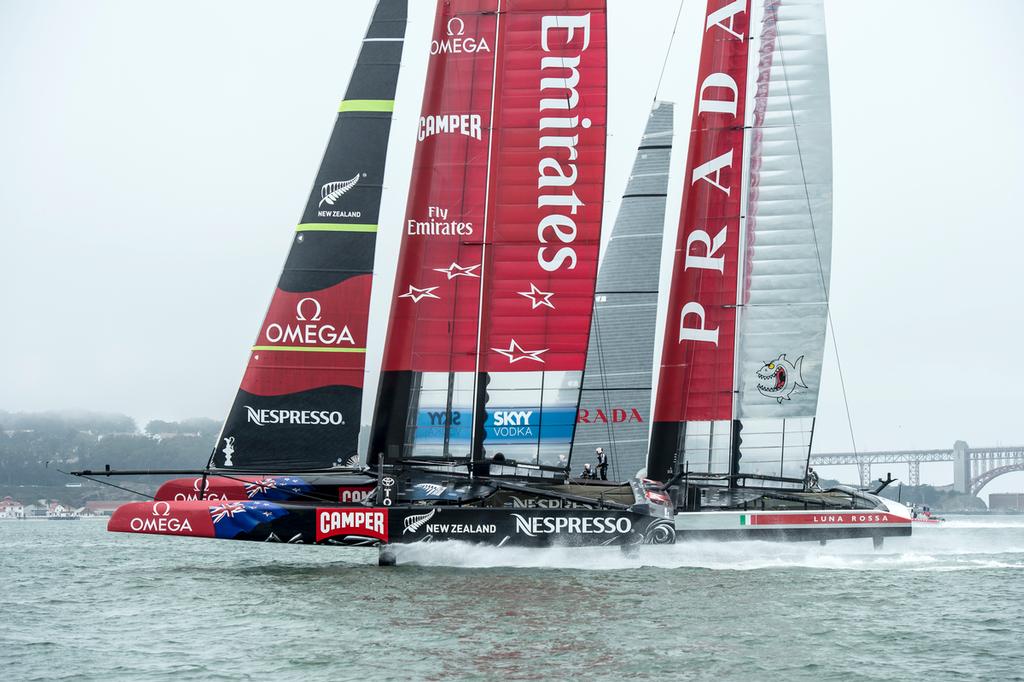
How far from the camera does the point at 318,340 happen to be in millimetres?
18812

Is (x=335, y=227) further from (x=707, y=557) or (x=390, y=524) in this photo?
(x=707, y=557)

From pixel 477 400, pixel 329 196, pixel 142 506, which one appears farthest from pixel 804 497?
pixel 142 506

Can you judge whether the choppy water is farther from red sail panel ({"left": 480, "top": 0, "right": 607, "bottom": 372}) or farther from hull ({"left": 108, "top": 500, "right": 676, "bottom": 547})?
red sail panel ({"left": 480, "top": 0, "right": 607, "bottom": 372})

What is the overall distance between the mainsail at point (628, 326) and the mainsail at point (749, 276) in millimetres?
2752

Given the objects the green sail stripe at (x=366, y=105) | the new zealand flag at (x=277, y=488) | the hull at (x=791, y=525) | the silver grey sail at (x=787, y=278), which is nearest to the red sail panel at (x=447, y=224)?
the green sail stripe at (x=366, y=105)

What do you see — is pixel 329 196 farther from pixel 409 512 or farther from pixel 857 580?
pixel 857 580

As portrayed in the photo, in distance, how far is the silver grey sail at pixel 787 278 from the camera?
22.3 meters

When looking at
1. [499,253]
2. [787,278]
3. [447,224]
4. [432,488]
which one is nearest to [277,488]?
[432,488]

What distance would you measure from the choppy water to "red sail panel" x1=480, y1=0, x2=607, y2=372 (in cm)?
340

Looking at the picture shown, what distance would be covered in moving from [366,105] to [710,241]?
21.5ft

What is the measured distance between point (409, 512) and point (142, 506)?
3.60m

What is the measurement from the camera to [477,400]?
19.4 meters

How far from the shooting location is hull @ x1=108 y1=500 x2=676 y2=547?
17359 millimetres

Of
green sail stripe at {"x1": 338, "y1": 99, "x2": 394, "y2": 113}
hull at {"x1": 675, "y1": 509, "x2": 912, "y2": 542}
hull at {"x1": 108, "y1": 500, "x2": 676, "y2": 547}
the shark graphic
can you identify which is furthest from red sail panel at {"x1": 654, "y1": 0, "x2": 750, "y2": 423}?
green sail stripe at {"x1": 338, "y1": 99, "x2": 394, "y2": 113}
